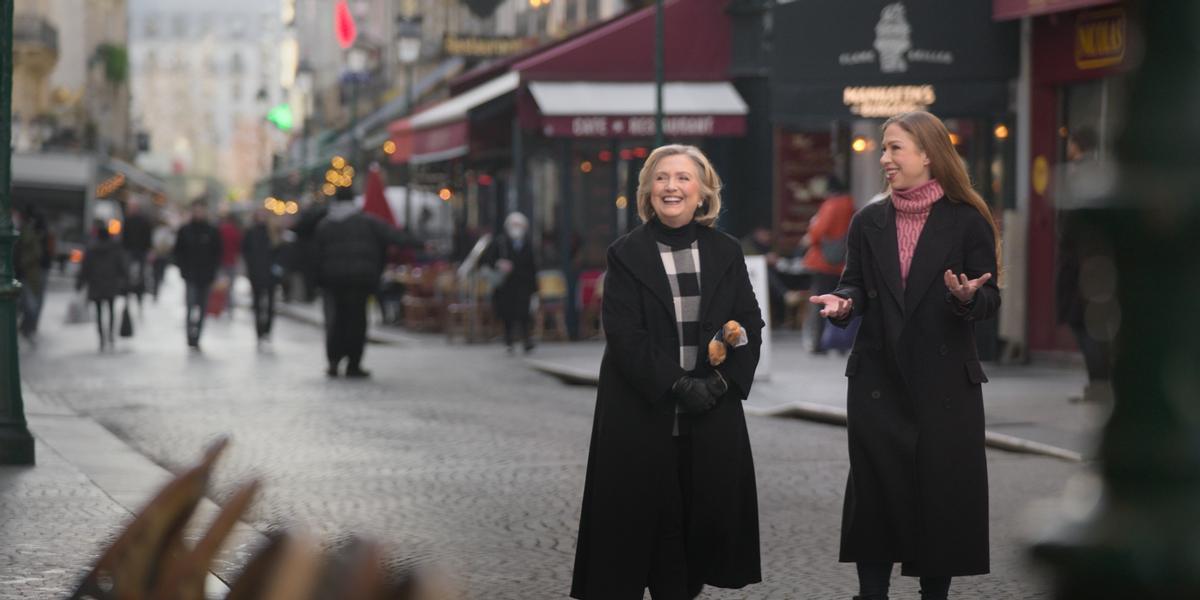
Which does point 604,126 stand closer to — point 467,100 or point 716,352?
point 467,100

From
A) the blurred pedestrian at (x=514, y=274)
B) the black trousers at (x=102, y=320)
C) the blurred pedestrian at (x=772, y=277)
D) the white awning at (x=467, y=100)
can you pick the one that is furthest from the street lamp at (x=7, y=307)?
the blurred pedestrian at (x=772, y=277)

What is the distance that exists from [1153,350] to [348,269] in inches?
676

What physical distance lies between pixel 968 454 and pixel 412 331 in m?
22.2

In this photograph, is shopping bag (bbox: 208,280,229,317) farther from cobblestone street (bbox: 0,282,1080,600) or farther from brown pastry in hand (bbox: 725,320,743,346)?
brown pastry in hand (bbox: 725,320,743,346)

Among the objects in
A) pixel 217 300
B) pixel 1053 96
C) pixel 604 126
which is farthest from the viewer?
pixel 217 300

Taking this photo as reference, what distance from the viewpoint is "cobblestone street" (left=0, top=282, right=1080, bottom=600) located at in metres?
7.51

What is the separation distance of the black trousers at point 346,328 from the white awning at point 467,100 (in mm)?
Result: 5755

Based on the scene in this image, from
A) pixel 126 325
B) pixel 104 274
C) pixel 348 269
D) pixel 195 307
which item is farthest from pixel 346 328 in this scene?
pixel 126 325

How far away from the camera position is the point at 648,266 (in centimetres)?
568

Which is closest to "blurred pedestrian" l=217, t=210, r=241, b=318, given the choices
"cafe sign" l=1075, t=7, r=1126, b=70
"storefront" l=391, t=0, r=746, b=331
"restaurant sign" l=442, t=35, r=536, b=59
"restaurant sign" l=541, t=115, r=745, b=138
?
"restaurant sign" l=442, t=35, r=536, b=59

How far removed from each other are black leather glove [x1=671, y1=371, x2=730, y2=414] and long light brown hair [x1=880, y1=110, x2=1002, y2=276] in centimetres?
102

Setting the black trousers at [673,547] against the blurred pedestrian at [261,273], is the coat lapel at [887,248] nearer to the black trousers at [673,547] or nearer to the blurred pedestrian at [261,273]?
the black trousers at [673,547]

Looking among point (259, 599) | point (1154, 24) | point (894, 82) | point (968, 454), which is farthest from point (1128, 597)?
point (894, 82)

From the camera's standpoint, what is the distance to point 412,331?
27.8 m
